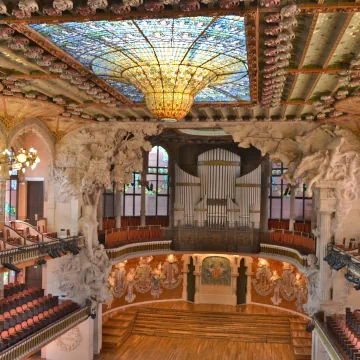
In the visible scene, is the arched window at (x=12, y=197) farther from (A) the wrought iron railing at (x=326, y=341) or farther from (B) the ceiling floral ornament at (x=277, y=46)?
(A) the wrought iron railing at (x=326, y=341)

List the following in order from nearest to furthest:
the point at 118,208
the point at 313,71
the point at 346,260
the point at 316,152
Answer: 1. the point at 313,71
2. the point at 346,260
3. the point at 316,152
4. the point at 118,208

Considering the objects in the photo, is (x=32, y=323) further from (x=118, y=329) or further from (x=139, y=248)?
(x=139, y=248)

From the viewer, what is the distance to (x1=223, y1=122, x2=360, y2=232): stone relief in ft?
58.6

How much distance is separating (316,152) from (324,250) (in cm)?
351

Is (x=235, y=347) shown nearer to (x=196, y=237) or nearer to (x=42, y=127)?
(x=196, y=237)

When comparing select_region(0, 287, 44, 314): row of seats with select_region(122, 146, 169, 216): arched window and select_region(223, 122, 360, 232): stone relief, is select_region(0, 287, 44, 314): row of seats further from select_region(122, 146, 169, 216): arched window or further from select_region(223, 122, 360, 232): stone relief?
select_region(223, 122, 360, 232): stone relief

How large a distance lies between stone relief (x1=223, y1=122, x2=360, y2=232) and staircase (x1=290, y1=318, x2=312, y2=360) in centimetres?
526

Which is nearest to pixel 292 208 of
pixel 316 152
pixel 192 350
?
pixel 316 152

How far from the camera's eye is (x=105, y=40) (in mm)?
10047

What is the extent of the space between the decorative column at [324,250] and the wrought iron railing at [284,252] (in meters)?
2.11

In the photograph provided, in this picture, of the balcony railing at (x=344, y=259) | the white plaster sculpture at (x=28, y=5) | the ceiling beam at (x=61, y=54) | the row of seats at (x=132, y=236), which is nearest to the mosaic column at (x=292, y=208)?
the row of seats at (x=132, y=236)

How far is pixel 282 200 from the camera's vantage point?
A: 2662 centimetres

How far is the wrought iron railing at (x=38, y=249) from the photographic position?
602 inches

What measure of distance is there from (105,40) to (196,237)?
1672cm
